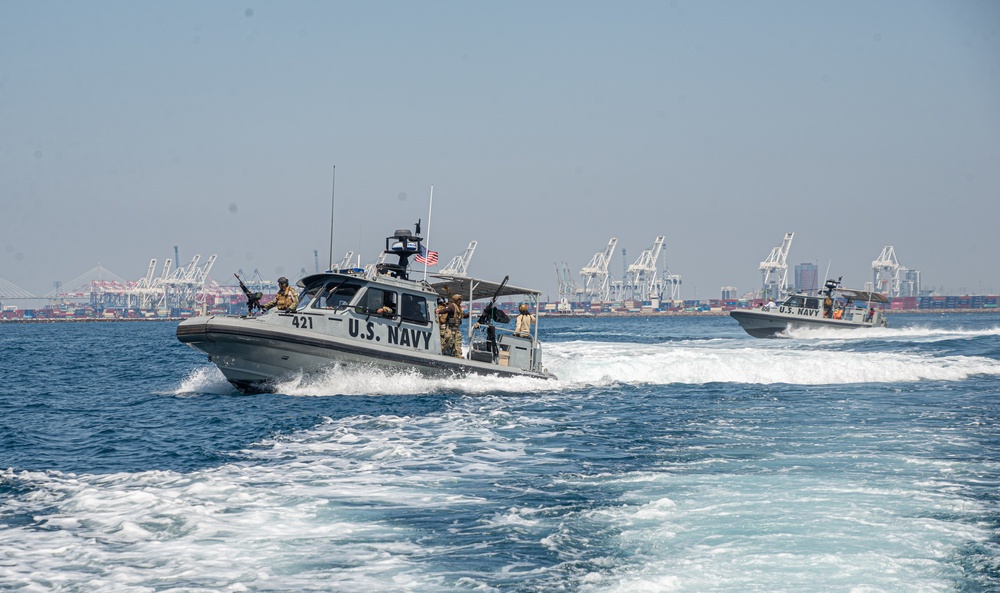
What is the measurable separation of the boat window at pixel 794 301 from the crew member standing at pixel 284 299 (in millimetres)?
41128

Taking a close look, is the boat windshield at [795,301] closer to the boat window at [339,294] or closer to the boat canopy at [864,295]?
the boat canopy at [864,295]

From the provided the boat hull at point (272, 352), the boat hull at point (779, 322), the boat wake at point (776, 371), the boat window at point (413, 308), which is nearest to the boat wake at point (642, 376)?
the boat wake at point (776, 371)

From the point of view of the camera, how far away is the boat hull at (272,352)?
650 inches

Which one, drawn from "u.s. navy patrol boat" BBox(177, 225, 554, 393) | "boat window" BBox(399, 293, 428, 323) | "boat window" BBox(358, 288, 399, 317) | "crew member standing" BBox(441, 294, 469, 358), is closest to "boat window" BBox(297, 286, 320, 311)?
"u.s. navy patrol boat" BBox(177, 225, 554, 393)

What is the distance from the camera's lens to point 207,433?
13.2 metres

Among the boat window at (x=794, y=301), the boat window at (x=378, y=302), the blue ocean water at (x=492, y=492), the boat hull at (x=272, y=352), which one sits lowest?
the blue ocean water at (x=492, y=492)

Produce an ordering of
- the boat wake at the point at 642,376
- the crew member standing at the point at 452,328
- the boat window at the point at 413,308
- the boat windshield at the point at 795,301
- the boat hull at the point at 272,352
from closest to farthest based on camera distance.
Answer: the boat hull at the point at 272,352, the boat wake at the point at 642,376, the boat window at the point at 413,308, the crew member standing at the point at 452,328, the boat windshield at the point at 795,301

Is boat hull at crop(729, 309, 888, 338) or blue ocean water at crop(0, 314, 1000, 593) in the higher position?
boat hull at crop(729, 309, 888, 338)

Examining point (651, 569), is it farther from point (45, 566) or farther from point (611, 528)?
point (45, 566)

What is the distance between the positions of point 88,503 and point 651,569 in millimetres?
5598

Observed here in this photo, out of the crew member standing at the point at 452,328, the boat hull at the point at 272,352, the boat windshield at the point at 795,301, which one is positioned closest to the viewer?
the boat hull at the point at 272,352

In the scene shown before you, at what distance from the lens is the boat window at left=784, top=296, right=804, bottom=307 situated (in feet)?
173

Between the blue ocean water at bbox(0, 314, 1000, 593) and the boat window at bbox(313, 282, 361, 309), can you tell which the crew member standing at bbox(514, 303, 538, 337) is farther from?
the boat window at bbox(313, 282, 361, 309)

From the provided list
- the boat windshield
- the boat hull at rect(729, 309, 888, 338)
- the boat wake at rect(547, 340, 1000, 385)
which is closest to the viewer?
the boat wake at rect(547, 340, 1000, 385)
